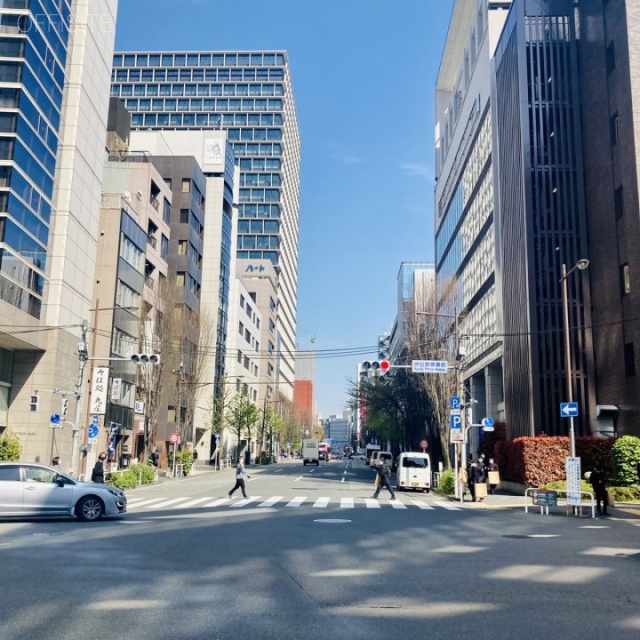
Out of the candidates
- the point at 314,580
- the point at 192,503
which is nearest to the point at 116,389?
the point at 192,503

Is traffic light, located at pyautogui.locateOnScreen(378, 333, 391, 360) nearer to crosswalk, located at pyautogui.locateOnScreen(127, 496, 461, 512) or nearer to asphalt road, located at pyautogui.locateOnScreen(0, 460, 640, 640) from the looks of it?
crosswalk, located at pyautogui.locateOnScreen(127, 496, 461, 512)

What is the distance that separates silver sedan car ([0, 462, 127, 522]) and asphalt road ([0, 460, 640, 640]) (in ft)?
1.66

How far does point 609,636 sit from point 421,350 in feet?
114

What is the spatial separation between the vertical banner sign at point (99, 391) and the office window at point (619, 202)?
2671cm

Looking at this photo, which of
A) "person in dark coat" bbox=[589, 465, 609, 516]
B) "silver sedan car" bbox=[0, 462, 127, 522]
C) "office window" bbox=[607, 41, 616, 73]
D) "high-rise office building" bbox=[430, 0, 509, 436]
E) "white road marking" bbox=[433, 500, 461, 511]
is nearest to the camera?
"silver sedan car" bbox=[0, 462, 127, 522]

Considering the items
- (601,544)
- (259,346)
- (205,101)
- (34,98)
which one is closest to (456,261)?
(34,98)

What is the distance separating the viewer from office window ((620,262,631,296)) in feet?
103

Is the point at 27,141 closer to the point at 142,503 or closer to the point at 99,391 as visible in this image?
the point at 99,391

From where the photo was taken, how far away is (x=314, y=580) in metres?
9.45

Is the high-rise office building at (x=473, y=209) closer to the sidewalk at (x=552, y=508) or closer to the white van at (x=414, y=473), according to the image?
the white van at (x=414, y=473)

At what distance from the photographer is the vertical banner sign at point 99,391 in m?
35.0

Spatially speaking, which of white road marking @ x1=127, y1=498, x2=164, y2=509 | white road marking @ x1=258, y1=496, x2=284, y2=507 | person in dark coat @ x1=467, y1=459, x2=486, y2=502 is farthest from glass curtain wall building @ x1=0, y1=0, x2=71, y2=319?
person in dark coat @ x1=467, y1=459, x2=486, y2=502

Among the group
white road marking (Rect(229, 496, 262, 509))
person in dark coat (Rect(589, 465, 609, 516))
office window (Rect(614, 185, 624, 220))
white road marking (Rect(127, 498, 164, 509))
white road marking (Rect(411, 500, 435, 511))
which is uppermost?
office window (Rect(614, 185, 624, 220))

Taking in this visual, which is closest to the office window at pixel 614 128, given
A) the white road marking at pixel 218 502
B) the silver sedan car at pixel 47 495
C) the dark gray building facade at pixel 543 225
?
the dark gray building facade at pixel 543 225
